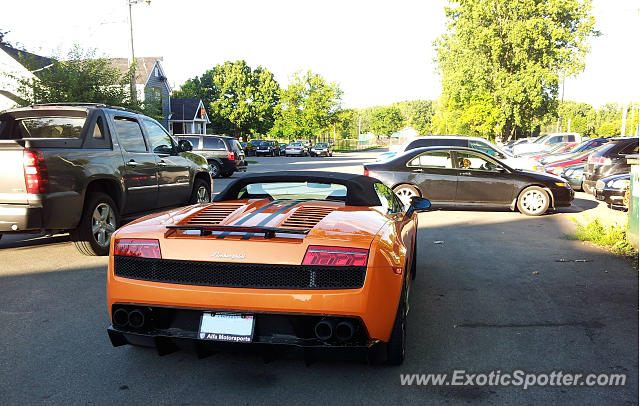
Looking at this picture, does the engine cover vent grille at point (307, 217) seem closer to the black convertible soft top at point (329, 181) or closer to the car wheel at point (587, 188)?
the black convertible soft top at point (329, 181)

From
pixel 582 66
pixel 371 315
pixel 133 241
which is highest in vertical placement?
pixel 582 66

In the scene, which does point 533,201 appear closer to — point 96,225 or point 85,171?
point 96,225

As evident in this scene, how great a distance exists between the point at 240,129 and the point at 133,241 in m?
71.4

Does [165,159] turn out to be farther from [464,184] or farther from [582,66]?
[582,66]

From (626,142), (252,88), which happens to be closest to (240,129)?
(252,88)

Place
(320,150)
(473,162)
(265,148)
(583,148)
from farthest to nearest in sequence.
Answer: (320,150)
(265,148)
(583,148)
(473,162)

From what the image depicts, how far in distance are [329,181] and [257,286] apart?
1640 millimetres

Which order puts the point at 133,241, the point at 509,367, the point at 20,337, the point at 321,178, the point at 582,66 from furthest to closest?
the point at 582,66, the point at 321,178, the point at 20,337, the point at 509,367, the point at 133,241

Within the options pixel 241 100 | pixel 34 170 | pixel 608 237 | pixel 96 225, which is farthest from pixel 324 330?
pixel 241 100

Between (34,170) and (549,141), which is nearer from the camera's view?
(34,170)

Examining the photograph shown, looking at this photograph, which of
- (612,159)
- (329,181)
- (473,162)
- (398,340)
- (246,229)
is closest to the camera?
(246,229)

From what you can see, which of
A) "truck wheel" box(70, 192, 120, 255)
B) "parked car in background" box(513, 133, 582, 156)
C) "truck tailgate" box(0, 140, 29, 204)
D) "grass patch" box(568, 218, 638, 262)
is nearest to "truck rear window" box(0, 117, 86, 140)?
"truck wheel" box(70, 192, 120, 255)

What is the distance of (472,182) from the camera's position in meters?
12.0

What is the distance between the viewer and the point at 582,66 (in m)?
46.3
